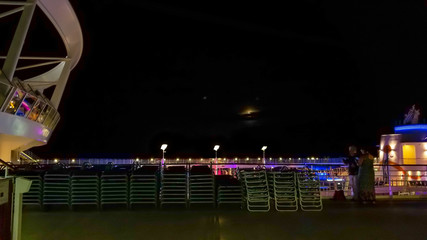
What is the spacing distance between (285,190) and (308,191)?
2.17ft

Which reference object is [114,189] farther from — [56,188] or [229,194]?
[229,194]

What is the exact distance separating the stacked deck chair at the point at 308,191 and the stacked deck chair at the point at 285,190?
176 mm

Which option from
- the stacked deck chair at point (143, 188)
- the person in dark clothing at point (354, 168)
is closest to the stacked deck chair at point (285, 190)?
the person in dark clothing at point (354, 168)

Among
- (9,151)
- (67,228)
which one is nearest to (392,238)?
(67,228)

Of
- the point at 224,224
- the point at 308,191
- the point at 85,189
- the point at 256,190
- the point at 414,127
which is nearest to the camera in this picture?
the point at 224,224

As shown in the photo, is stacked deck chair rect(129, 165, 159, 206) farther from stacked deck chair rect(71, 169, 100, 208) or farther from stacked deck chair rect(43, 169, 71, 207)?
stacked deck chair rect(43, 169, 71, 207)

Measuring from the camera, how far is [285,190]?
9.53 m

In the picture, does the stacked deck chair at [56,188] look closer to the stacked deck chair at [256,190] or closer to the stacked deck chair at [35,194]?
the stacked deck chair at [35,194]

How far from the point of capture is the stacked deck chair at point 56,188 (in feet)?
30.6

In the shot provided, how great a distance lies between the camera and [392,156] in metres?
25.4

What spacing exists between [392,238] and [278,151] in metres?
113

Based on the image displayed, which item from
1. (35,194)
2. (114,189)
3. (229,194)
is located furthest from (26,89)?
(229,194)

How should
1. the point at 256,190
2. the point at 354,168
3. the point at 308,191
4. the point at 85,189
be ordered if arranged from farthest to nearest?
the point at 354,168
the point at 85,189
the point at 308,191
the point at 256,190

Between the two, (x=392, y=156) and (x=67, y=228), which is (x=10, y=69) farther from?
(x=392, y=156)
